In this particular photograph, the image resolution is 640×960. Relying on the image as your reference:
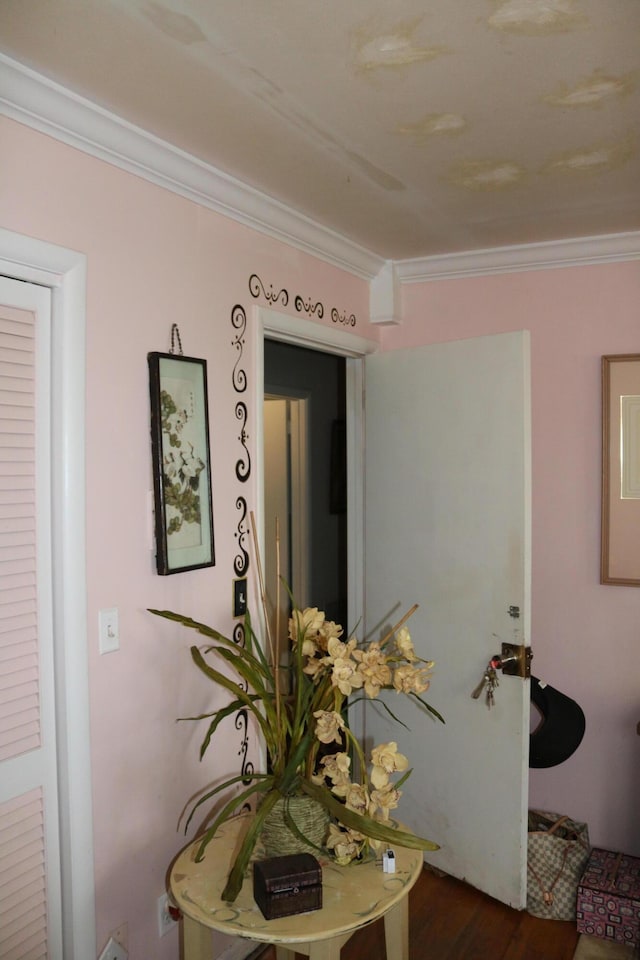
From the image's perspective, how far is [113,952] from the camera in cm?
183

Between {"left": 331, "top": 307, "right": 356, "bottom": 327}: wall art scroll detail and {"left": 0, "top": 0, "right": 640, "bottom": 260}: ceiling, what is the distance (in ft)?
1.54

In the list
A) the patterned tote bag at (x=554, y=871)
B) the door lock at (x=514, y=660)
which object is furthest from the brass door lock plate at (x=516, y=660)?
the patterned tote bag at (x=554, y=871)

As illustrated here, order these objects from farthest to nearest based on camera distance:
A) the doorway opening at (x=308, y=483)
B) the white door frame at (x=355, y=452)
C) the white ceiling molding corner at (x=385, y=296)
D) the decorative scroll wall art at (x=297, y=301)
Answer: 1. the doorway opening at (x=308, y=483)
2. the white ceiling molding corner at (x=385, y=296)
3. the white door frame at (x=355, y=452)
4. the decorative scroll wall art at (x=297, y=301)

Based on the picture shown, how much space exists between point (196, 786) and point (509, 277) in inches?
84.7

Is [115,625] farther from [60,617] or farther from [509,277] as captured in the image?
[509,277]

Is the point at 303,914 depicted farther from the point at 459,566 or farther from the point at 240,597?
the point at 459,566

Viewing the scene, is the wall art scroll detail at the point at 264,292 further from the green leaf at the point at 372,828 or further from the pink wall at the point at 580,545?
the green leaf at the point at 372,828

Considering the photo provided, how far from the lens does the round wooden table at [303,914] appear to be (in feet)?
5.07

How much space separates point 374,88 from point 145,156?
1.94ft

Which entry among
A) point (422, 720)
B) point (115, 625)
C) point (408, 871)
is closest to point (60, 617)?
point (115, 625)

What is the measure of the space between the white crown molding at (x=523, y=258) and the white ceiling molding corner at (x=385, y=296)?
0.05m

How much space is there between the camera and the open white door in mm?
2576

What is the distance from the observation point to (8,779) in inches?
63.9

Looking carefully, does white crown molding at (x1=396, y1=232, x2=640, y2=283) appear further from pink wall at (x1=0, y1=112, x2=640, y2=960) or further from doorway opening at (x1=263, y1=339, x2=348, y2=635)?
doorway opening at (x1=263, y1=339, x2=348, y2=635)
